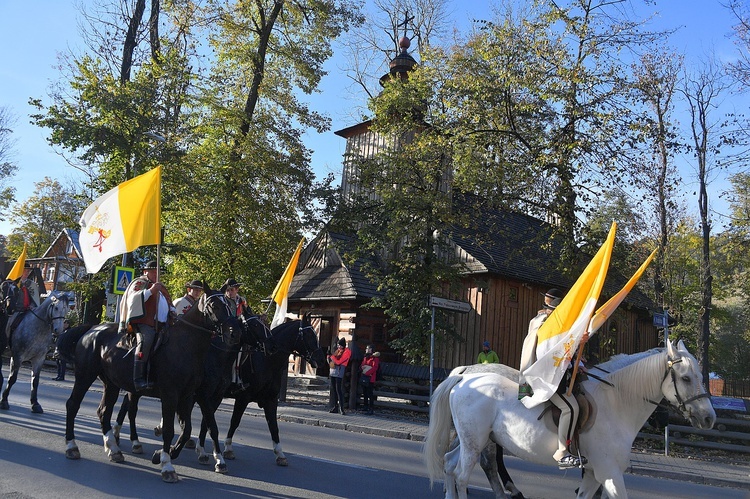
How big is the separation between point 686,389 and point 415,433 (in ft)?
29.5

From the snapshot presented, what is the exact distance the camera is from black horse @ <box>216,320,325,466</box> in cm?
949

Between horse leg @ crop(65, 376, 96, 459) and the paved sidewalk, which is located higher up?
horse leg @ crop(65, 376, 96, 459)

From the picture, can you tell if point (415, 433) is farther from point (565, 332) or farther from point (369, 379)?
point (565, 332)

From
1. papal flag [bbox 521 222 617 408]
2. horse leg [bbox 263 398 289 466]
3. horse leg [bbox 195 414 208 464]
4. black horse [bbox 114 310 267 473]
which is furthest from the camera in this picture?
horse leg [bbox 263 398 289 466]

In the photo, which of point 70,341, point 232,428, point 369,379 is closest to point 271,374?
point 232,428

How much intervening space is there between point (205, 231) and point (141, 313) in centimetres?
1643

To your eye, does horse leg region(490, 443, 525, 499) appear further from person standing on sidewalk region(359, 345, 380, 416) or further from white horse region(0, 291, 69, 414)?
person standing on sidewalk region(359, 345, 380, 416)

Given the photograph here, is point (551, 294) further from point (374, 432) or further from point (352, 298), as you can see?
point (352, 298)

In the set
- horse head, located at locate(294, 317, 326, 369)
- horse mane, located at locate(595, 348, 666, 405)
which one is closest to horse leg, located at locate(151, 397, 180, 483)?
horse head, located at locate(294, 317, 326, 369)

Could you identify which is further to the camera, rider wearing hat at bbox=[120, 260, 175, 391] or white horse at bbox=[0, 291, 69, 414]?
white horse at bbox=[0, 291, 69, 414]

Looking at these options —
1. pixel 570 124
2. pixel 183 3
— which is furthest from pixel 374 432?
pixel 183 3

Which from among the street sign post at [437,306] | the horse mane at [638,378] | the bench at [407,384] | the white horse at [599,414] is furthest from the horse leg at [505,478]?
the bench at [407,384]

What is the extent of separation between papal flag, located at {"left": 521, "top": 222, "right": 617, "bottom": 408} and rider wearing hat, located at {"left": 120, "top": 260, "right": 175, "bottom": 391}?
488 centimetres

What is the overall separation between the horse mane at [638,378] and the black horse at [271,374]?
188 inches
